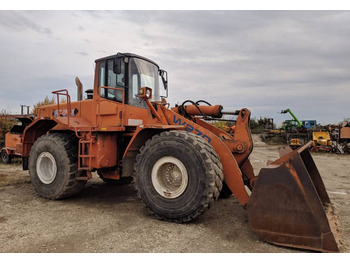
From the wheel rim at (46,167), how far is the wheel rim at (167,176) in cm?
253

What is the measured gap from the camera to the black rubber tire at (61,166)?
5.53 metres

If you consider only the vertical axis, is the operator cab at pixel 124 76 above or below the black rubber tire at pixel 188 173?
above

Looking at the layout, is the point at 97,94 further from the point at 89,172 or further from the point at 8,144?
the point at 8,144

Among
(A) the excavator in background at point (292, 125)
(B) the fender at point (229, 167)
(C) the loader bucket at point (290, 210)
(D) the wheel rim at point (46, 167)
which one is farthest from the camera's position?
(A) the excavator in background at point (292, 125)

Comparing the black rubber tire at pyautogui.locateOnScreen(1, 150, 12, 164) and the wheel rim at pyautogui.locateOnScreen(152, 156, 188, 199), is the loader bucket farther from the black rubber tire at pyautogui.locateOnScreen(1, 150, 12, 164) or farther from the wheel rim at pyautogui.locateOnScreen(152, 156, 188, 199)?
the black rubber tire at pyautogui.locateOnScreen(1, 150, 12, 164)

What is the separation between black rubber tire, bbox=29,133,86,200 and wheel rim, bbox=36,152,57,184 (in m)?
0.07

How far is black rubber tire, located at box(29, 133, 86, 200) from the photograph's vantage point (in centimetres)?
553

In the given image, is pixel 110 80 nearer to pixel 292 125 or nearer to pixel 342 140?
pixel 342 140

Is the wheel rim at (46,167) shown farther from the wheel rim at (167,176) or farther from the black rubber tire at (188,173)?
the wheel rim at (167,176)

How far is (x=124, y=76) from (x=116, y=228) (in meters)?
2.85

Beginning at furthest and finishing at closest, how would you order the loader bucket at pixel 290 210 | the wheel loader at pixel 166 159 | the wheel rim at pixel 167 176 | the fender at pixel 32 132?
1. the fender at pixel 32 132
2. the wheel rim at pixel 167 176
3. the wheel loader at pixel 166 159
4. the loader bucket at pixel 290 210

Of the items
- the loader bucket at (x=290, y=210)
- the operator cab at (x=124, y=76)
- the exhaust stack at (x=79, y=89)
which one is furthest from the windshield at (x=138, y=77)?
the loader bucket at (x=290, y=210)

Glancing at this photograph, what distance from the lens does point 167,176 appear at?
445 cm

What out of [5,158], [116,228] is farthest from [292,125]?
[116,228]
